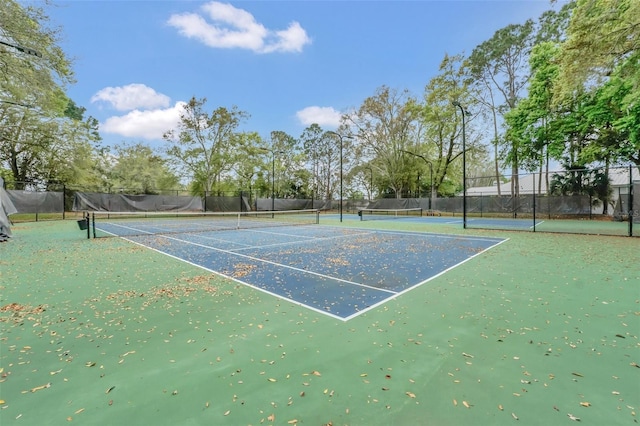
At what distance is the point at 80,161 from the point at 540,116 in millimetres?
34733

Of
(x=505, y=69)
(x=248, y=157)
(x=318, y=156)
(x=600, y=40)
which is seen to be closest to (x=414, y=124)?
(x=505, y=69)

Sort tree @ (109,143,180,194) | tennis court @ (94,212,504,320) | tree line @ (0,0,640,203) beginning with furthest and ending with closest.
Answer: tree @ (109,143,180,194) < tree line @ (0,0,640,203) < tennis court @ (94,212,504,320)

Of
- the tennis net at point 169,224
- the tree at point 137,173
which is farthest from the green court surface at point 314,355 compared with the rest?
the tree at point 137,173

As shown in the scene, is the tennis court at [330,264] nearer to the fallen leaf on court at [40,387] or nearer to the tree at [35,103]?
the fallen leaf on court at [40,387]

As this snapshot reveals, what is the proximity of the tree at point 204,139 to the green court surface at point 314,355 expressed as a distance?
26.3 m

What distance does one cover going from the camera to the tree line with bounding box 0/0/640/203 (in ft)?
41.1

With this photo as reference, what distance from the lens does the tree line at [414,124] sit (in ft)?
41.1

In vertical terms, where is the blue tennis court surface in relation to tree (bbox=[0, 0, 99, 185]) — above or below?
→ below

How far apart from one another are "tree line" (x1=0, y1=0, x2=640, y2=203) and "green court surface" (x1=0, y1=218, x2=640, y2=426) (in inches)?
390

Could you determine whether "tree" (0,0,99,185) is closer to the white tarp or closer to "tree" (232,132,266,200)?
the white tarp

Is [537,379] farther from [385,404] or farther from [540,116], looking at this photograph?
[540,116]

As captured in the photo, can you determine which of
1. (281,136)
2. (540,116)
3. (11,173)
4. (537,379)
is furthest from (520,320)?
(281,136)

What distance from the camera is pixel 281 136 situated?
38.2m

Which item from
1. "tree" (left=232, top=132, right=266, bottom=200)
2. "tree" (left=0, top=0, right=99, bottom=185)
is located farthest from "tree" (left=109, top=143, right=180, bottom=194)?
"tree" (left=0, top=0, right=99, bottom=185)
